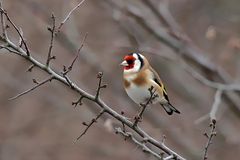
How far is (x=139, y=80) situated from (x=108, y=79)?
4.09 meters

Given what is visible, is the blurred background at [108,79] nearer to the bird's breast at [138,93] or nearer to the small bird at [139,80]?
the small bird at [139,80]

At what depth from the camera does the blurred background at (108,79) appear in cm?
723

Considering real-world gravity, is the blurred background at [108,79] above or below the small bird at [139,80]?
above

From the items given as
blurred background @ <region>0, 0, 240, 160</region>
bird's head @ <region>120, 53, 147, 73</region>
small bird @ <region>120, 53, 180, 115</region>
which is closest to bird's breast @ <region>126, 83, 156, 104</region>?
small bird @ <region>120, 53, 180, 115</region>

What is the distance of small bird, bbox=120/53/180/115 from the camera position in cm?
398

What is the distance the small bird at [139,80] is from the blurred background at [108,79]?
8.02ft

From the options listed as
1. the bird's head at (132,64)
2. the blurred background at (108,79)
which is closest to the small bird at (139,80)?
the bird's head at (132,64)

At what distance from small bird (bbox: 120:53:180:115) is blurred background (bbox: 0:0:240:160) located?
2444 millimetres

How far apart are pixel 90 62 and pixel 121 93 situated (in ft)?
2.64

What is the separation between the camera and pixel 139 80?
13.2 ft

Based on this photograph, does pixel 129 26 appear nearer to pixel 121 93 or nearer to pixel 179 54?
pixel 179 54

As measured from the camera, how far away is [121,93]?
8.12 metres

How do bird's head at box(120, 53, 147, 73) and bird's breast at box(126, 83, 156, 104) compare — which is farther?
bird's head at box(120, 53, 147, 73)

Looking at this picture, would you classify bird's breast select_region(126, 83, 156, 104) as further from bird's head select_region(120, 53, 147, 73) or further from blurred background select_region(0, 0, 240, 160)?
blurred background select_region(0, 0, 240, 160)
